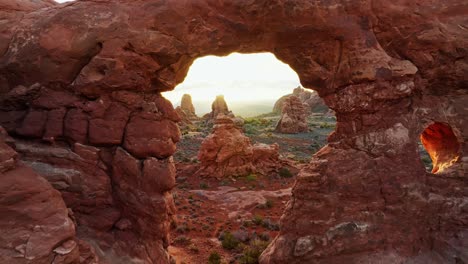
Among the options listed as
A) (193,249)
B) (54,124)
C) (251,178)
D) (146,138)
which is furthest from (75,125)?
(251,178)

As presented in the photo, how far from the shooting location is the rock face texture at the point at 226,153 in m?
24.2

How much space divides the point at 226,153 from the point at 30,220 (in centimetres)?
1895

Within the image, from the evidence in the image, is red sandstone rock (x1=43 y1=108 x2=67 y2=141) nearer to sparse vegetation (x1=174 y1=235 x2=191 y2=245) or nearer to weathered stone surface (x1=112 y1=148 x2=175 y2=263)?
weathered stone surface (x1=112 y1=148 x2=175 y2=263)

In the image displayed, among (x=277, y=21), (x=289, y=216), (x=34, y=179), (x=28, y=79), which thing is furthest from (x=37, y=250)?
(x=277, y=21)

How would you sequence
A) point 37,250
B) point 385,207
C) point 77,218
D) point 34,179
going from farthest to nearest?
1. point 385,207
2. point 77,218
3. point 34,179
4. point 37,250

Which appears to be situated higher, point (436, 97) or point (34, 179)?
point (436, 97)

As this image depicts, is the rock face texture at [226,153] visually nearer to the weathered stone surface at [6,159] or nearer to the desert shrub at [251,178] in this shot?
the desert shrub at [251,178]

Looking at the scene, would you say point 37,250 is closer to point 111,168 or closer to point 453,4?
point 111,168

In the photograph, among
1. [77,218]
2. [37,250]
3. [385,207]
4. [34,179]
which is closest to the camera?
[37,250]

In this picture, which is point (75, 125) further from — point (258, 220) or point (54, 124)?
point (258, 220)

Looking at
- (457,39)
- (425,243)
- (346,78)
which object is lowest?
(425,243)

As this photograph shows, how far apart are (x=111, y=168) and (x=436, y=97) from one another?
9.05m

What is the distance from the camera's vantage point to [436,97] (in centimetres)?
878

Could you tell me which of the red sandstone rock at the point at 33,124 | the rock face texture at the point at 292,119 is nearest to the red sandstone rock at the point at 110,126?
the red sandstone rock at the point at 33,124
